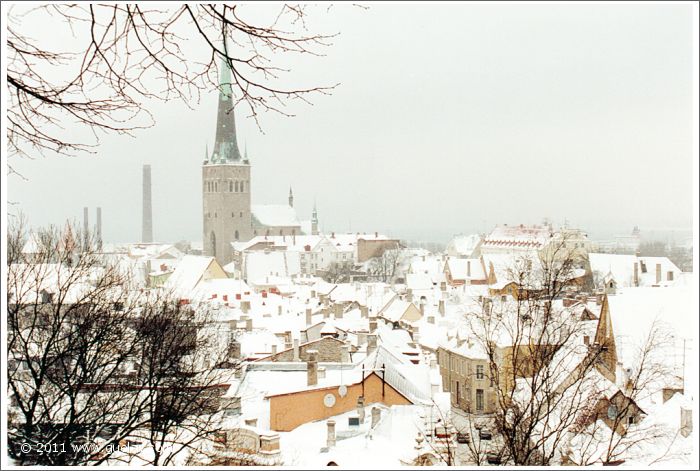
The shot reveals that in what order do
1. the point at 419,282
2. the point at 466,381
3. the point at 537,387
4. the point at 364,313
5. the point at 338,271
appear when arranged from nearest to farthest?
the point at 537,387, the point at 466,381, the point at 364,313, the point at 419,282, the point at 338,271

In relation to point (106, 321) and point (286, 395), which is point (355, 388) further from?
point (106, 321)

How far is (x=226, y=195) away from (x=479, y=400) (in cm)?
2312

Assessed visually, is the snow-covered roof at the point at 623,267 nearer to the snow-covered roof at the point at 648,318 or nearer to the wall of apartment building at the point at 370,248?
the snow-covered roof at the point at 648,318

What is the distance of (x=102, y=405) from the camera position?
139 inches

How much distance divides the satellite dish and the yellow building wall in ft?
0.06

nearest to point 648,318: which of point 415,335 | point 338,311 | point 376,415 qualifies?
point 376,415

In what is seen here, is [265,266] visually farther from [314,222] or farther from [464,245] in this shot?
[314,222]

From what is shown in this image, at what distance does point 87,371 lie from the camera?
3604 millimetres

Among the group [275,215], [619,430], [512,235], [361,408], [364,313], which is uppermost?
[275,215]

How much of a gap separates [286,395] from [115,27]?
11.8ft

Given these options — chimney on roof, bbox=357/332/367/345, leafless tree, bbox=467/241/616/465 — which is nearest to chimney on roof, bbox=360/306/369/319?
chimney on roof, bbox=357/332/367/345

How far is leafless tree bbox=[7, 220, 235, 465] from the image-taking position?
3.04m

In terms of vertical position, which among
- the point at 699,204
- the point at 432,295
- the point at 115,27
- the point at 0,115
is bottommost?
the point at 432,295

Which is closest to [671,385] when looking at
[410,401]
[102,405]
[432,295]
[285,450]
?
[410,401]
